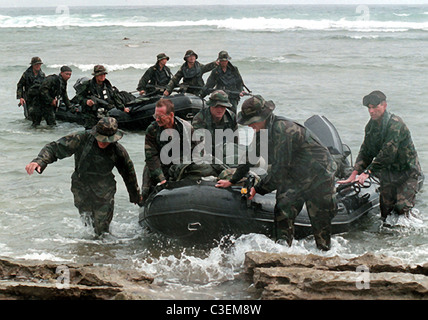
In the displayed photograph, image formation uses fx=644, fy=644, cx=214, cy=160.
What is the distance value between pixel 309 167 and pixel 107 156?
2.03 m

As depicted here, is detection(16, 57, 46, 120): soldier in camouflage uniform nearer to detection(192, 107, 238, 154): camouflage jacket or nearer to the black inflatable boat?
detection(192, 107, 238, 154): camouflage jacket

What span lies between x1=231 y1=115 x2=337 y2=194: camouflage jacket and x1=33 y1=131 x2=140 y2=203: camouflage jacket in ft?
4.14

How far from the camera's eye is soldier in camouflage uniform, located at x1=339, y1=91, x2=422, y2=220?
22.0 feet

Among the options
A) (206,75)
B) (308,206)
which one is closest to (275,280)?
(308,206)

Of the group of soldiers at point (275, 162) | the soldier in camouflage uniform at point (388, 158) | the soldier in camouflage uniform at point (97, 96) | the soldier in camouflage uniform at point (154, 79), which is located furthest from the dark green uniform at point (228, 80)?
the soldier in camouflage uniform at point (388, 158)

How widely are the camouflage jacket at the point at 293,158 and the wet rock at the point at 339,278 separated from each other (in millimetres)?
783

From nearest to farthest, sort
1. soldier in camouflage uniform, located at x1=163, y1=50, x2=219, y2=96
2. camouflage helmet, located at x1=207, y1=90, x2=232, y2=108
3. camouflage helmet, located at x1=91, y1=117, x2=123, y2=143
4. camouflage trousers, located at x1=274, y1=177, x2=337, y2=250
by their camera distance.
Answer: camouflage trousers, located at x1=274, y1=177, x2=337, y2=250 < camouflage helmet, located at x1=91, y1=117, x2=123, y2=143 < camouflage helmet, located at x1=207, y1=90, x2=232, y2=108 < soldier in camouflage uniform, located at x1=163, y1=50, x2=219, y2=96

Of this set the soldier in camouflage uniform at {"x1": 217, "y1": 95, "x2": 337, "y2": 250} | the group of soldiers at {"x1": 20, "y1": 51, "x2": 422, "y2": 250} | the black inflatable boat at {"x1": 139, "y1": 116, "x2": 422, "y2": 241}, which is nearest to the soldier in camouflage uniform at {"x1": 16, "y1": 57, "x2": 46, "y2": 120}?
the group of soldiers at {"x1": 20, "y1": 51, "x2": 422, "y2": 250}

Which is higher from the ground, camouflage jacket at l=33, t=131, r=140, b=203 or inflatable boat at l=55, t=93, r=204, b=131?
camouflage jacket at l=33, t=131, r=140, b=203

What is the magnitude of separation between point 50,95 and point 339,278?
31.4 feet

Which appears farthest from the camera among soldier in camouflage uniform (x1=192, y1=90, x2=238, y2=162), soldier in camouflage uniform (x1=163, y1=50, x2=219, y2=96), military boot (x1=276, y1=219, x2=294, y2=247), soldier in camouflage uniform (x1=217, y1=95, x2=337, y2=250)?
soldier in camouflage uniform (x1=163, y1=50, x2=219, y2=96)

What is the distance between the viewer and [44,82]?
12.7 m

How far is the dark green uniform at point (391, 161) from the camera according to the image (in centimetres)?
673
